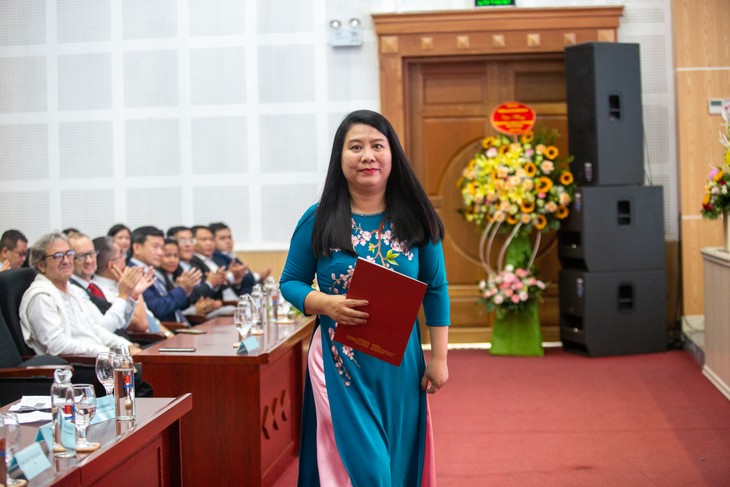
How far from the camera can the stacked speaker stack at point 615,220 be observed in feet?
24.8

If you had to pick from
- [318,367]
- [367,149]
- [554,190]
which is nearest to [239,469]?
[318,367]

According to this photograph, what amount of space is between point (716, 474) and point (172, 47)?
582 centimetres

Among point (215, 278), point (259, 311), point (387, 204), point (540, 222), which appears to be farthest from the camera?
point (540, 222)

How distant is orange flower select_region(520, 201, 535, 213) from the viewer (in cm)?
756

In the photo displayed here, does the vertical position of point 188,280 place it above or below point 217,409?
above

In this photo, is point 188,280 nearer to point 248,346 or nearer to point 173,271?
point 173,271

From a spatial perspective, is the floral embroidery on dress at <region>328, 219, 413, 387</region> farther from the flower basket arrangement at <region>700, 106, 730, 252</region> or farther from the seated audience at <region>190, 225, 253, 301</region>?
the seated audience at <region>190, 225, 253, 301</region>

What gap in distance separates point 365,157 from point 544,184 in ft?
17.3

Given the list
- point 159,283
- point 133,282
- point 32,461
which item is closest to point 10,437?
point 32,461

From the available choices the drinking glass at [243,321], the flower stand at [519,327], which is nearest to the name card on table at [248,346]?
the drinking glass at [243,321]

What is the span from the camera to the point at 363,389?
2.59m

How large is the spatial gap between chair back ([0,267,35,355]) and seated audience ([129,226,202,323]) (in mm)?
1469

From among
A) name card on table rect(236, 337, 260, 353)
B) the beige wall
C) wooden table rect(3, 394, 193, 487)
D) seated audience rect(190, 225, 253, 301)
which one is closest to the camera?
wooden table rect(3, 394, 193, 487)

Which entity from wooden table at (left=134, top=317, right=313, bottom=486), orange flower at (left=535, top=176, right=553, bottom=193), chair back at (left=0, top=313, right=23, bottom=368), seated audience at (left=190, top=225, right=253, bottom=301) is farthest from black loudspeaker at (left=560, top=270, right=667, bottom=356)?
chair back at (left=0, top=313, right=23, bottom=368)
